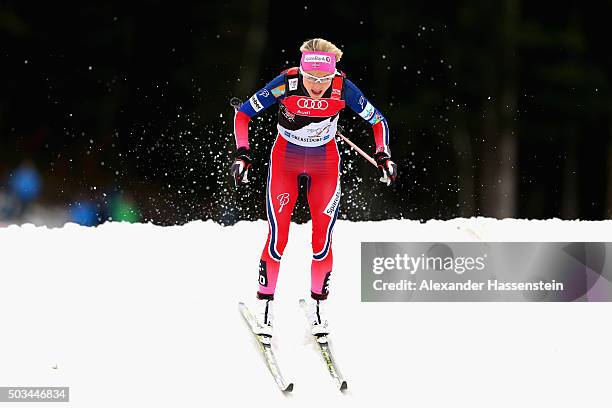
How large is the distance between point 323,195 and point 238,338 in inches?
46.2

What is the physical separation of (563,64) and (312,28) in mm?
6242

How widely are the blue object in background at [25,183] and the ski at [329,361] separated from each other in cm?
1279

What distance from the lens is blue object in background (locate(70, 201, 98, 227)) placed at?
14.1 meters

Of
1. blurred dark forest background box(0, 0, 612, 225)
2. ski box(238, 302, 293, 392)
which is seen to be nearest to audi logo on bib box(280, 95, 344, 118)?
ski box(238, 302, 293, 392)

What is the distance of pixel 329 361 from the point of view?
17.0 ft

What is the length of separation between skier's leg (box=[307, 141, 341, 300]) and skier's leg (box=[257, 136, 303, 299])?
122mm

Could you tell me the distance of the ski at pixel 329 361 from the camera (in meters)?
4.97

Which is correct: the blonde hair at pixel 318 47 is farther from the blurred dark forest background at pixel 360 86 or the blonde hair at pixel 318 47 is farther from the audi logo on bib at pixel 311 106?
the blurred dark forest background at pixel 360 86

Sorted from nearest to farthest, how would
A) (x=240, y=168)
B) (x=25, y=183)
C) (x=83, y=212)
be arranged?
1. (x=240, y=168)
2. (x=83, y=212)
3. (x=25, y=183)

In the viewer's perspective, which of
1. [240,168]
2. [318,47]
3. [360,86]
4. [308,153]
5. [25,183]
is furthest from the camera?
[360,86]

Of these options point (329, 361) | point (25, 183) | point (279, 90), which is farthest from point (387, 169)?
point (25, 183)

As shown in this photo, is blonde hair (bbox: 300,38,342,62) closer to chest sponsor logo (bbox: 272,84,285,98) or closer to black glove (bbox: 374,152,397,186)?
chest sponsor logo (bbox: 272,84,285,98)

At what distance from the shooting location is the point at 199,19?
18.6 metres

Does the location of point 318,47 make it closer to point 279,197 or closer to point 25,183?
point 279,197
